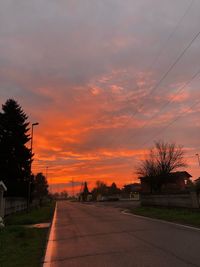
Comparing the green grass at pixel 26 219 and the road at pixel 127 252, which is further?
the green grass at pixel 26 219

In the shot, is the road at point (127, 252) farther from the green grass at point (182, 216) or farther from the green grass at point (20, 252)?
the green grass at point (182, 216)

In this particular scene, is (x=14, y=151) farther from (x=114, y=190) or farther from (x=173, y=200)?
(x=114, y=190)

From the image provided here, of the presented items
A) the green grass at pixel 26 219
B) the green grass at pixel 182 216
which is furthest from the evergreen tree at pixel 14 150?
the green grass at pixel 182 216

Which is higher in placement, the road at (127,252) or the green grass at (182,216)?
the green grass at (182,216)

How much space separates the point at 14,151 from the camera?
46.1 metres

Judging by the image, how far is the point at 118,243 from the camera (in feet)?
40.4

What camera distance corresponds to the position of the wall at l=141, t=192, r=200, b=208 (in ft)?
89.2

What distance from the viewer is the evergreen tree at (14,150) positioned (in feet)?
146

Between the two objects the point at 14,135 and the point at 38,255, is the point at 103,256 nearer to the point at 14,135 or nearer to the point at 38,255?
the point at 38,255

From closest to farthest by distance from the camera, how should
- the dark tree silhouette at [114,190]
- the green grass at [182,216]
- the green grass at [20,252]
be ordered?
the green grass at [20,252], the green grass at [182,216], the dark tree silhouette at [114,190]

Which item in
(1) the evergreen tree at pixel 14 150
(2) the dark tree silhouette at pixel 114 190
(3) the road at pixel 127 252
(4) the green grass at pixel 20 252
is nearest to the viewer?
(3) the road at pixel 127 252

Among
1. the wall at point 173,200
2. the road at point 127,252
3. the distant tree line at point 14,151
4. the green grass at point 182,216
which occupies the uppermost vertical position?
the distant tree line at point 14,151

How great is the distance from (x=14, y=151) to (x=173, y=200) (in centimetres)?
2253

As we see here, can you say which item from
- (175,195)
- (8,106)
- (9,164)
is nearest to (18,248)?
(175,195)
